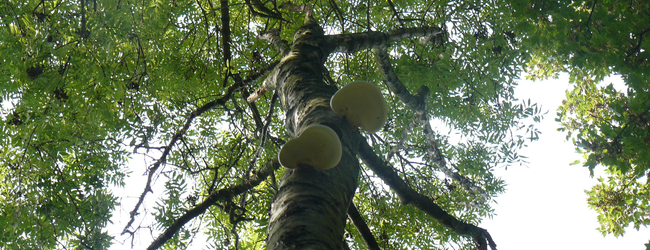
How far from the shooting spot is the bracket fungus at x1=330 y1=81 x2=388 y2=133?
70.1 inches

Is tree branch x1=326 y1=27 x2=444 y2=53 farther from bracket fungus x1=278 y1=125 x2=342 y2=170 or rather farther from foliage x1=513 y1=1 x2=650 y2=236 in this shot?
bracket fungus x1=278 y1=125 x2=342 y2=170

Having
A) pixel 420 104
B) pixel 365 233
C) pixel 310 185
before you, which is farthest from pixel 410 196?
pixel 420 104

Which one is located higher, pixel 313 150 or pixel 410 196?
pixel 410 196

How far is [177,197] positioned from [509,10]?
3.65 m

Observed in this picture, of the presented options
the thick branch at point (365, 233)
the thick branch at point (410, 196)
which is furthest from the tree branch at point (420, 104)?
the thick branch at point (365, 233)

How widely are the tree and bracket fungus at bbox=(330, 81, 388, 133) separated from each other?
7cm

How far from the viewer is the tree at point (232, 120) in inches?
82.8

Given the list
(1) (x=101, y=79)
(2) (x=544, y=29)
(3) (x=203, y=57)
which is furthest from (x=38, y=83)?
(2) (x=544, y=29)

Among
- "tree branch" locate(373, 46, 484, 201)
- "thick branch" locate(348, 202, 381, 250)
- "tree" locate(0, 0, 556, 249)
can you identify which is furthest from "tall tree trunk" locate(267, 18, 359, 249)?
"tree branch" locate(373, 46, 484, 201)

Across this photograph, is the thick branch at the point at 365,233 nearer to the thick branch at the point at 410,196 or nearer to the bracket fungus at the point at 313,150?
the thick branch at the point at 410,196

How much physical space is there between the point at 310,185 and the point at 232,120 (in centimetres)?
278

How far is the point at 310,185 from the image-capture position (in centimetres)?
134

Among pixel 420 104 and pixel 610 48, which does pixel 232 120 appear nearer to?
pixel 420 104

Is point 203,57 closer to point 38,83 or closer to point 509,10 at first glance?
point 38,83
